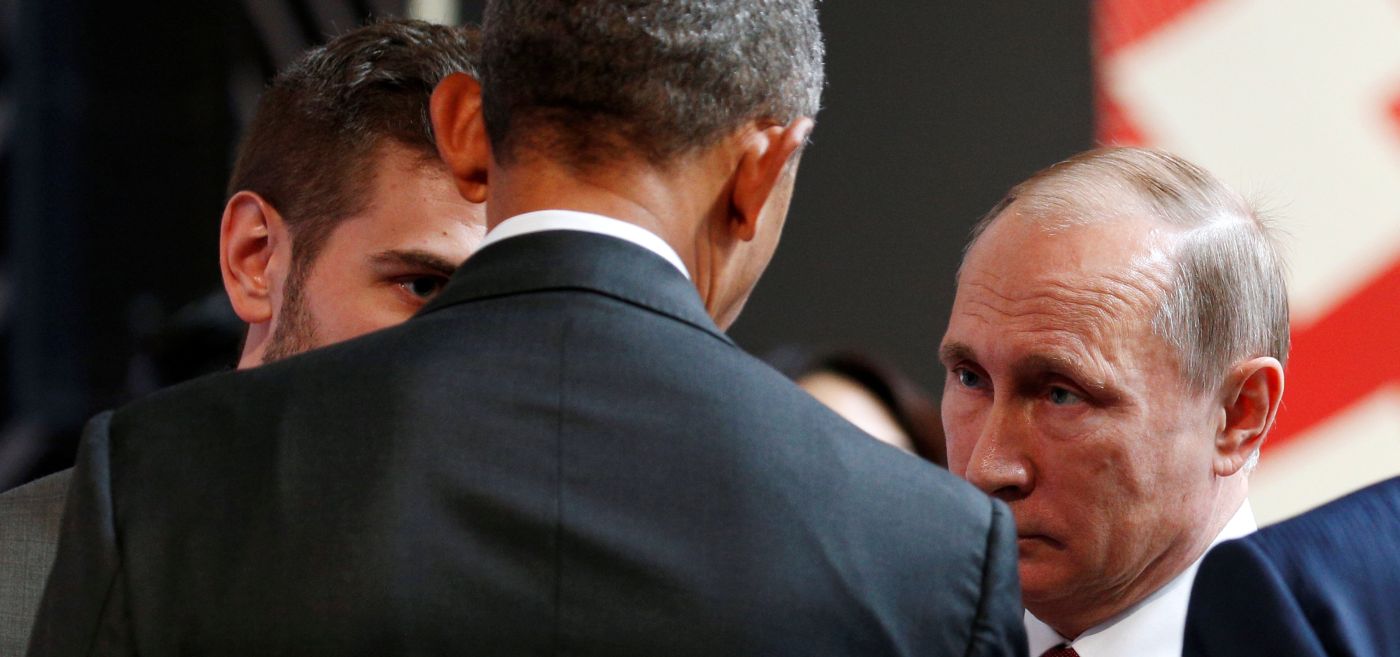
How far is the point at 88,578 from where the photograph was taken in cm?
108

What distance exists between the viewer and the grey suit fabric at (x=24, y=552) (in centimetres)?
160

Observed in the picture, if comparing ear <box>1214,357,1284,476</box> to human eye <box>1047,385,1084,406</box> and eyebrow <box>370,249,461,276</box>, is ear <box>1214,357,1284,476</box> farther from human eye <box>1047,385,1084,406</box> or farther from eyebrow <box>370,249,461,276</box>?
eyebrow <box>370,249,461,276</box>

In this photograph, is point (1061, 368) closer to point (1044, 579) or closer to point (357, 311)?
point (1044, 579)

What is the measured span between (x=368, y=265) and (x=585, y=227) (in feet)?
1.94

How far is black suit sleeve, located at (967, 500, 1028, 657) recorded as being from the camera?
3.63 feet

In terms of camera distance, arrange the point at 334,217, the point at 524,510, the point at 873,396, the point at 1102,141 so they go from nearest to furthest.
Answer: the point at 524,510 → the point at 334,217 → the point at 873,396 → the point at 1102,141

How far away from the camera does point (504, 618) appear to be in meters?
1.04

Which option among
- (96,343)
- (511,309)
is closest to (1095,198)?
(511,309)

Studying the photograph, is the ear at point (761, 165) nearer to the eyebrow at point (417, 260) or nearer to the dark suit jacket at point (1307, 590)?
the dark suit jacket at point (1307, 590)

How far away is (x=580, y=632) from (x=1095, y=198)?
2.95 feet

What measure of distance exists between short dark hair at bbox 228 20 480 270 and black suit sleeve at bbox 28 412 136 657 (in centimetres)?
62

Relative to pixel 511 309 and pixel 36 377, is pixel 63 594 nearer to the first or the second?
pixel 511 309

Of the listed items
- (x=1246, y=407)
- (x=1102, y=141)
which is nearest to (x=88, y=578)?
(x=1246, y=407)

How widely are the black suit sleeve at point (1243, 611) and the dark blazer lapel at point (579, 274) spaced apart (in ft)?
1.22
